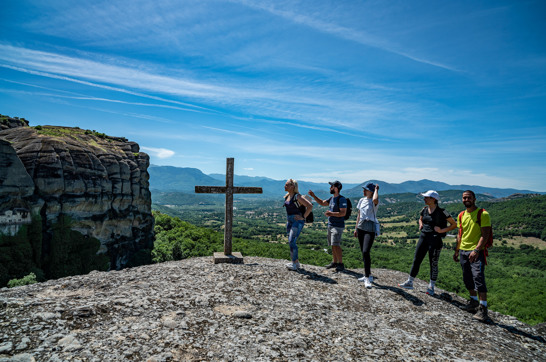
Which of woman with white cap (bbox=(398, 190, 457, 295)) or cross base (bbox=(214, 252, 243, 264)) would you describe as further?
cross base (bbox=(214, 252, 243, 264))

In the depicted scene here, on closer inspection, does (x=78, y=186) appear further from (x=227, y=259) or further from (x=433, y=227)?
(x=433, y=227)

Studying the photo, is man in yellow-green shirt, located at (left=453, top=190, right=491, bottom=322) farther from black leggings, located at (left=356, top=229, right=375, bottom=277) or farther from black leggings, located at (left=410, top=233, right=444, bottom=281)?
black leggings, located at (left=356, top=229, right=375, bottom=277)

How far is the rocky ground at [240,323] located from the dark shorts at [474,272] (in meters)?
1.02

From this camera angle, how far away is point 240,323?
704 centimetres

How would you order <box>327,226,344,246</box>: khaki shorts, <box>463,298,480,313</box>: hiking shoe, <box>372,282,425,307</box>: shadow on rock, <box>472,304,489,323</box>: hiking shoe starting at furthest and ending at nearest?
1. <box>327,226,344,246</box>: khaki shorts
2. <box>372,282,425,307</box>: shadow on rock
3. <box>463,298,480,313</box>: hiking shoe
4. <box>472,304,489,323</box>: hiking shoe

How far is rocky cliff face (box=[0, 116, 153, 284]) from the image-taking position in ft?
103

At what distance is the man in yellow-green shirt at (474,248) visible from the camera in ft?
27.9

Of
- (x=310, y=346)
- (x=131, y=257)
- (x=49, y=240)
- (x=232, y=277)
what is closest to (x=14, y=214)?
(x=49, y=240)

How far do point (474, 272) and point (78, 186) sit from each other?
42.0 m

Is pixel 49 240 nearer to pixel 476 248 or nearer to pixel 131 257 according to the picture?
pixel 131 257

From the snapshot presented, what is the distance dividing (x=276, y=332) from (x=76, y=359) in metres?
3.88

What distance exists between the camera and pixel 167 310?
7.32 metres

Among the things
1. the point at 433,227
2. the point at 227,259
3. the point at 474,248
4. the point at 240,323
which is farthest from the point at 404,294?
the point at 227,259

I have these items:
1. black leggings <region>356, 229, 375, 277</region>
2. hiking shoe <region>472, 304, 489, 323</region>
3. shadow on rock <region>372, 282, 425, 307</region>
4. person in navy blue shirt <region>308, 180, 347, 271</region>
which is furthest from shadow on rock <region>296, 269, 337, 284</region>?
hiking shoe <region>472, 304, 489, 323</region>
